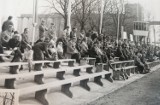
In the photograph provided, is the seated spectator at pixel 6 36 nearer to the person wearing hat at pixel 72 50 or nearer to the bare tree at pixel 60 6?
the person wearing hat at pixel 72 50

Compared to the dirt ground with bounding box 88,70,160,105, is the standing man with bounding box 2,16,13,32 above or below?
above

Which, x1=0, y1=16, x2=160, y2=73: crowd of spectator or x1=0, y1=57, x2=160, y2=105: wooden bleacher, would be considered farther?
x1=0, y1=16, x2=160, y2=73: crowd of spectator

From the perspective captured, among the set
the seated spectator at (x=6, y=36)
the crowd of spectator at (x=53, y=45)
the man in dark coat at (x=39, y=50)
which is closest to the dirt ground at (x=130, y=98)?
A: the crowd of spectator at (x=53, y=45)

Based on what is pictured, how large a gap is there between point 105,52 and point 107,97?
16.0ft

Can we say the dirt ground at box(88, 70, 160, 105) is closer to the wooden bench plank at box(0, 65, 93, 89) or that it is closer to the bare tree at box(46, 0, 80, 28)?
the wooden bench plank at box(0, 65, 93, 89)

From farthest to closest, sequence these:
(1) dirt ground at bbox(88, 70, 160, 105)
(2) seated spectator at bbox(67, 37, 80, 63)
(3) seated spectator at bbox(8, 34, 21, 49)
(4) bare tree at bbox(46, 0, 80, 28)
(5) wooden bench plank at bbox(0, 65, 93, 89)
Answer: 1. (4) bare tree at bbox(46, 0, 80, 28)
2. (2) seated spectator at bbox(67, 37, 80, 63)
3. (3) seated spectator at bbox(8, 34, 21, 49)
4. (1) dirt ground at bbox(88, 70, 160, 105)
5. (5) wooden bench plank at bbox(0, 65, 93, 89)

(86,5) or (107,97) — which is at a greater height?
(86,5)

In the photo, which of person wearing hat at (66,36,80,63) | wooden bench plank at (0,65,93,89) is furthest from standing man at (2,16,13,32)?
person wearing hat at (66,36,80,63)

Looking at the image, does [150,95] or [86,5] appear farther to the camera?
[86,5]

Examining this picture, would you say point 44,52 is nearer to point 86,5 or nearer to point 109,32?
point 86,5

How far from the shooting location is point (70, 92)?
32.1 feet

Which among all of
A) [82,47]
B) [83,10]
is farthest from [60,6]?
[82,47]

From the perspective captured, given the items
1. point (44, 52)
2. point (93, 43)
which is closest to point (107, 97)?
point (44, 52)

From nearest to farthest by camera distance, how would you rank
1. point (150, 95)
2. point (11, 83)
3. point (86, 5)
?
point (11, 83) → point (150, 95) → point (86, 5)
